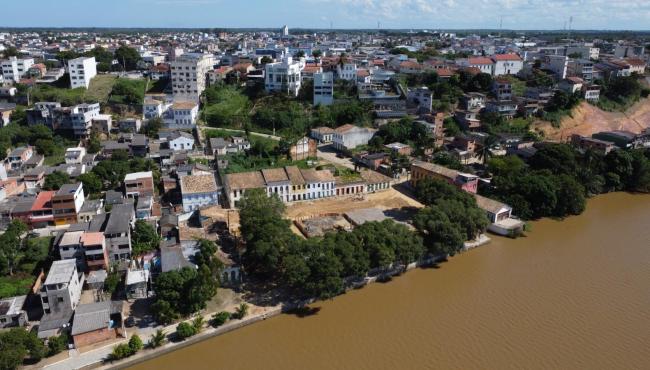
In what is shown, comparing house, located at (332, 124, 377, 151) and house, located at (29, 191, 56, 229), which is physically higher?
house, located at (332, 124, 377, 151)

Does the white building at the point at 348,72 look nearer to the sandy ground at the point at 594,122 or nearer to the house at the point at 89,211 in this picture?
the sandy ground at the point at 594,122

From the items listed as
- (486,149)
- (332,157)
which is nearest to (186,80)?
(332,157)

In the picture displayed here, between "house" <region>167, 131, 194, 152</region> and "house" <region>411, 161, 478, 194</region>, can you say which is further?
"house" <region>167, 131, 194, 152</region>

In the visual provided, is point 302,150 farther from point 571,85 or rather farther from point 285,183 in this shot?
point 571,85

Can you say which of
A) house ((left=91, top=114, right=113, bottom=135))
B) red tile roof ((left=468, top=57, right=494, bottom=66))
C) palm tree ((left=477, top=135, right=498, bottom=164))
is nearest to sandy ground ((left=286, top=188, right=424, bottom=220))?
palm tree ((left=477, top=135, right=498, bottom=164))

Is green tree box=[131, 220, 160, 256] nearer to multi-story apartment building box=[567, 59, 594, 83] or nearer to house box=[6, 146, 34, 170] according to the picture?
house box=[6, 146, 34, 170]

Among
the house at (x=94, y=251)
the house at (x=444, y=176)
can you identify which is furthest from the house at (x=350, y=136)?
the house at (x=94, y=251)

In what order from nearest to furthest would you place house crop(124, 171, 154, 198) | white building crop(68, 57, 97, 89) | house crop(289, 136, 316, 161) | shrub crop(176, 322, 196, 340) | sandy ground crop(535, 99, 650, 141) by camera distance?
shrub crop(176, 322, 196, 340) → house crop(124, 171, 154, 198) → house crop(289, 136, 316, 161) → sandy ground crop(535, 99, 650, 141) → white building crop(68, 57, 97, 89)
